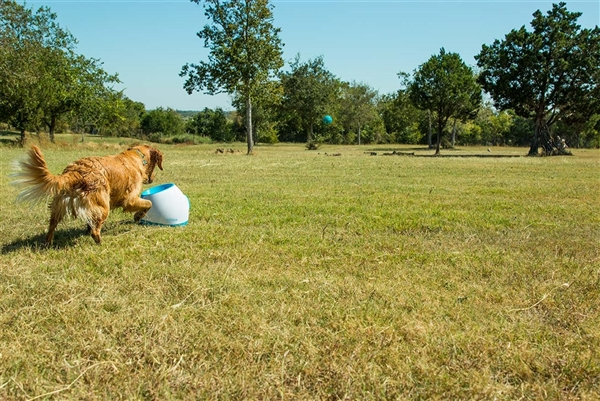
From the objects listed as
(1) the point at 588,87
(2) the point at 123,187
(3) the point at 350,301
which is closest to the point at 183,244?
(2) the point at 123,187

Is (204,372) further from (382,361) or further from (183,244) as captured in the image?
(183,244)

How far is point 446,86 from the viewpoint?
31406mm

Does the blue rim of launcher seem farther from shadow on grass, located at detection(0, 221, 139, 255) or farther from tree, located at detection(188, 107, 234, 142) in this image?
tree, located at detection(188, 107, 234, 142)

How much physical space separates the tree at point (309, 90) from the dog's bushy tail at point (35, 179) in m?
47.1

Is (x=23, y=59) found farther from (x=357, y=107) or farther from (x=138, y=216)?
Result: (x=357, y=107)

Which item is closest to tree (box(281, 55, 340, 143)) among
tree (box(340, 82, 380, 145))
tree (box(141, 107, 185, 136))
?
tree (box(340, 82, 380, 145))

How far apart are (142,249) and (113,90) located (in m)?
39.0

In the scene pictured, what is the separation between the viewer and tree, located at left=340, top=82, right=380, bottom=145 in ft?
191

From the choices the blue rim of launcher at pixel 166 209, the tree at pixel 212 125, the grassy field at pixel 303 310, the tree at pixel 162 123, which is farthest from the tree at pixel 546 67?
the tree at pixel 162 123

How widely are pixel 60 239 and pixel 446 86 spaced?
1214 inches

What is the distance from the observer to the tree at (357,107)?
58.3 metres

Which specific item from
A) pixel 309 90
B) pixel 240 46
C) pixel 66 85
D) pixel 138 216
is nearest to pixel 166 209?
pixel 138 216

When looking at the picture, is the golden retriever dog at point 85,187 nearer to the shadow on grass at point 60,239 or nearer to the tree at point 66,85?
the shadow on grass at point 60,239

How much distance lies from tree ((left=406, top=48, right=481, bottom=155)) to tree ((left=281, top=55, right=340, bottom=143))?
19.6 meters
